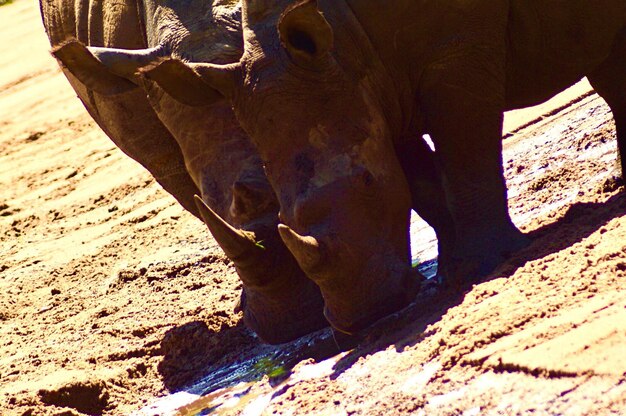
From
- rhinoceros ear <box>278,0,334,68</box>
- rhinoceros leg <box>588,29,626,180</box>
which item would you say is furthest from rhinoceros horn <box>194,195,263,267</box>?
rhinoceros leg <box>588,29,626,180</box>

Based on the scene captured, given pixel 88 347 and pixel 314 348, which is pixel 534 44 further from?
pixel 88 347

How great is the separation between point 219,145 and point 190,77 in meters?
0.56

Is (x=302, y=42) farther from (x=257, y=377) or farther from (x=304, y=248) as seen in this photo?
(x=257, y=377)

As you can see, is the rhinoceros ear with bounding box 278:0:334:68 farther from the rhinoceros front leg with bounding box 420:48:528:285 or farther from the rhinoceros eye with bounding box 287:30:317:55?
the rhinoceros front leg with bounding box 420:48:528:285

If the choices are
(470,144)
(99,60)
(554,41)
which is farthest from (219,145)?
(554,41)

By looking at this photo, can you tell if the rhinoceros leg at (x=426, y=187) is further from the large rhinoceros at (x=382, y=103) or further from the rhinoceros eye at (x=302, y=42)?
the rhinoceros eye at (x=302, y=42)

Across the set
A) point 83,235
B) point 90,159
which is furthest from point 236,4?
point 90,159

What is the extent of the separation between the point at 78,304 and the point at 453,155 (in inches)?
150

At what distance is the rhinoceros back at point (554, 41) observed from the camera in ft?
21.5

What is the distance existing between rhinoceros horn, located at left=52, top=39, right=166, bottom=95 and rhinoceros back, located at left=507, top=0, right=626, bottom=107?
1658 mm

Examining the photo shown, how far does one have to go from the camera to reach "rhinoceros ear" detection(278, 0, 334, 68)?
562 cm

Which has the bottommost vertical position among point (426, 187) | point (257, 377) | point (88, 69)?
point (257, 377)

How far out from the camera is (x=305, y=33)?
5.80 metres

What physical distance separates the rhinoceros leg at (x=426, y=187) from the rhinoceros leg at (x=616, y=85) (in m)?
0.91
